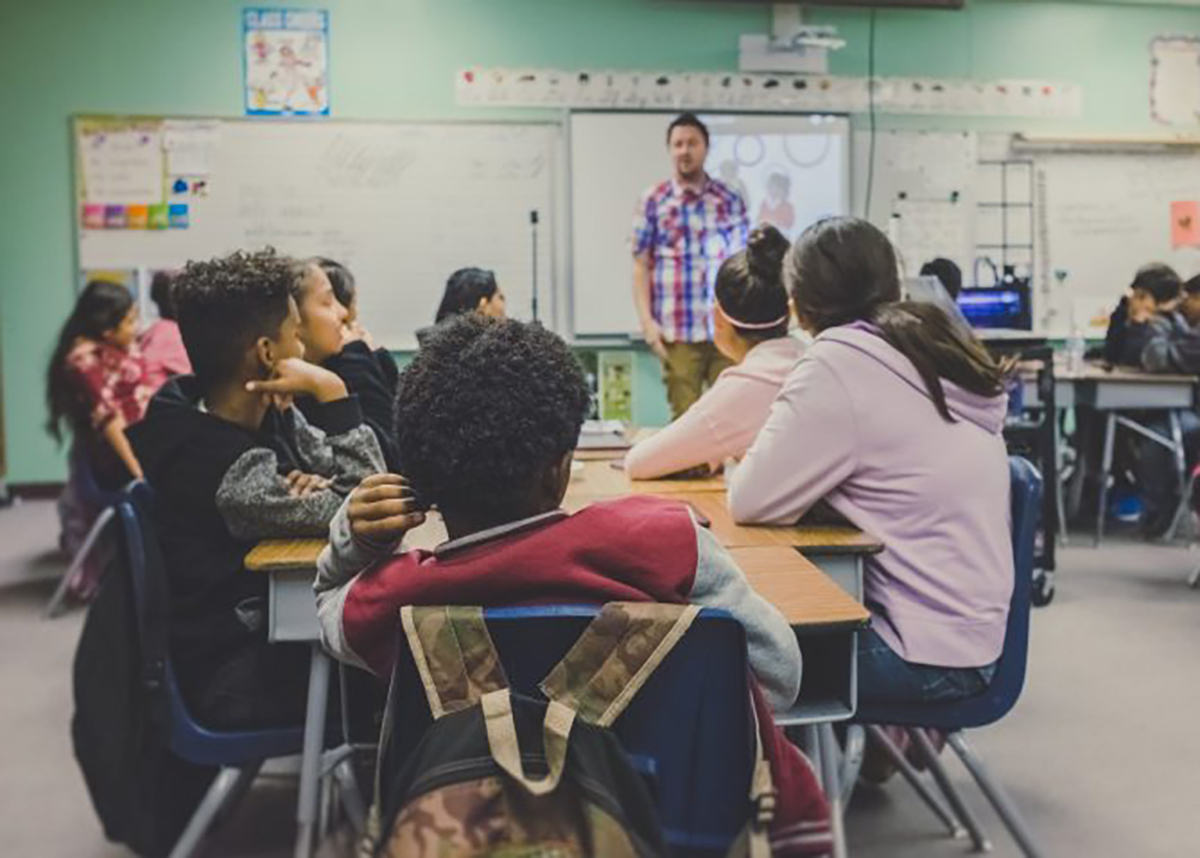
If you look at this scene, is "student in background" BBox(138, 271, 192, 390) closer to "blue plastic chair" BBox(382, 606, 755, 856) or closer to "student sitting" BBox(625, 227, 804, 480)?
"student sitting" BBox(625, 227, 804, 480)

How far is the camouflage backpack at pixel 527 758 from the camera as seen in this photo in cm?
94

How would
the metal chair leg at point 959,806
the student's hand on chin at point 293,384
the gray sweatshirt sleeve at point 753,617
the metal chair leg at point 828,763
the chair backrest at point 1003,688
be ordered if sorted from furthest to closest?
1. the metal chair leg at point 959,806
2. the student's hand on chin at point 293,384
3. the chair backrest at point 1003,688
4. the metal chair leg at point 828,763
5. the gray sweatshirt sleeve at point 753,617

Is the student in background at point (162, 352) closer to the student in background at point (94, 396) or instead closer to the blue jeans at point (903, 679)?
the student in background at point (94, 396)

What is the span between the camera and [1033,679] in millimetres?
3412

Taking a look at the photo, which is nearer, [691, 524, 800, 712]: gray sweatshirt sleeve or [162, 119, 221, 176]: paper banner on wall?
[691, 524, 800, 712]: gray sweatshirt sleeve

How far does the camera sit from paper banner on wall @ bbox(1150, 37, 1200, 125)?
22.5ft

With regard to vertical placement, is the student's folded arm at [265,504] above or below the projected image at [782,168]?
below

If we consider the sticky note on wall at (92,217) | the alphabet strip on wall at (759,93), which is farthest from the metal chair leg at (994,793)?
the sticky note on wall at (92,217)

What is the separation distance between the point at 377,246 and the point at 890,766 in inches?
168

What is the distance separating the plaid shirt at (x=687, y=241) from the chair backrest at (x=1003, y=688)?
331 centimetres

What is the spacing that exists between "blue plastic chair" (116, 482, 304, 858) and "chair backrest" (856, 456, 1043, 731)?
892 millimetres

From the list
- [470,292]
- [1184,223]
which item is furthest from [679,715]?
[1184,223]

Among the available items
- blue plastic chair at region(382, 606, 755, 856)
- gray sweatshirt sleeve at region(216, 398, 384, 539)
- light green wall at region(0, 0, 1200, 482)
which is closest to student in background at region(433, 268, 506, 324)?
gray sweatshirt sleeve at region(216, 398, 384, 539)

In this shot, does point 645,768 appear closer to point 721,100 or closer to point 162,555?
point 162,555
